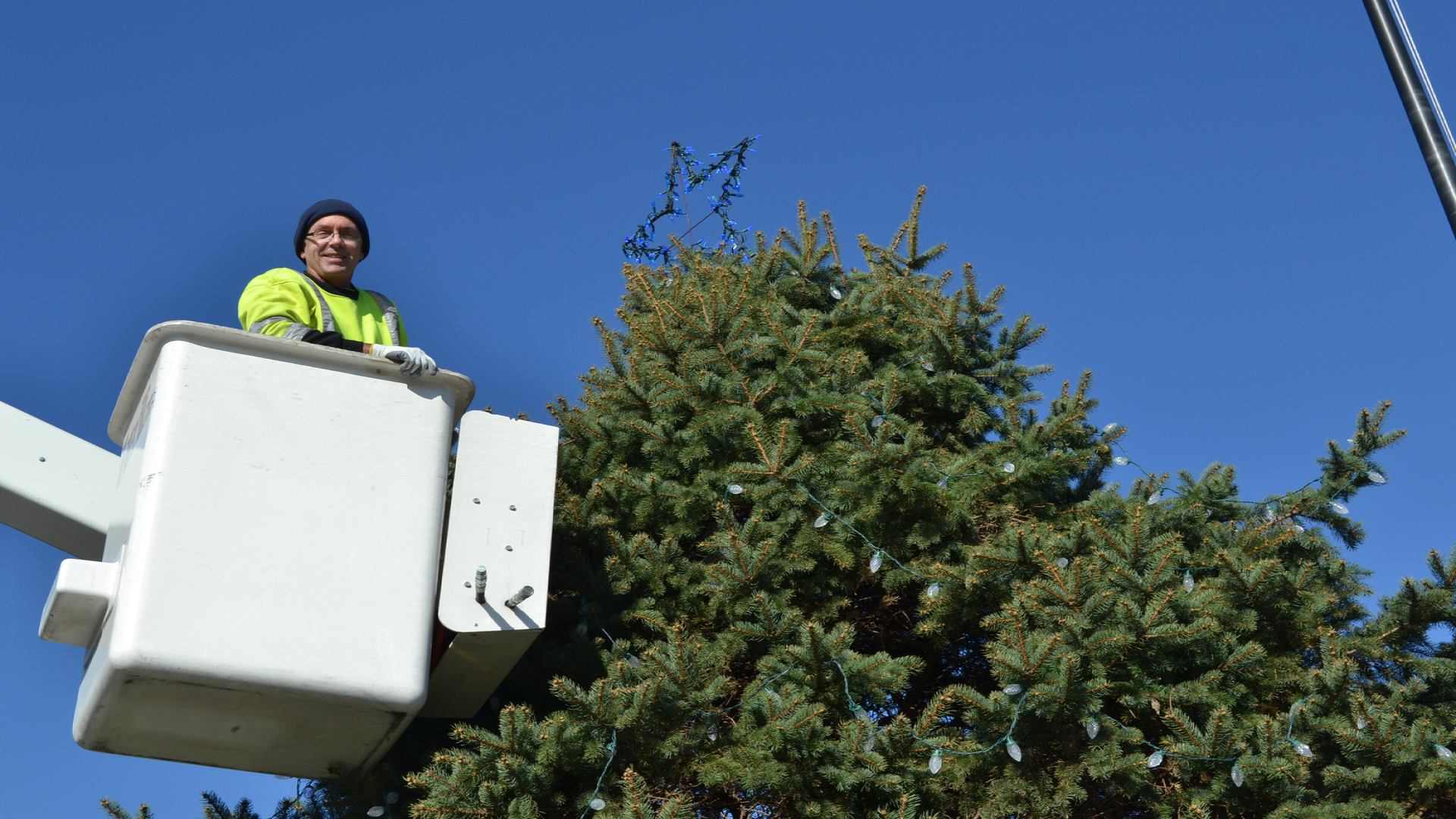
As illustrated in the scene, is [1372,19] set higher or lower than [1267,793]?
higher

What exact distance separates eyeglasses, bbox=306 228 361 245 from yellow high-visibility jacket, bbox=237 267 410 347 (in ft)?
0.58

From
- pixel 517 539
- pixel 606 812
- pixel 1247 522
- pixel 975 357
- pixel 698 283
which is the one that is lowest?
pixel 606 812

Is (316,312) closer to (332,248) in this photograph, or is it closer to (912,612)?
(332,248)

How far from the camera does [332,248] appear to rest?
6039 mm

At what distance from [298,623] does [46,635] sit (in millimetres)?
975

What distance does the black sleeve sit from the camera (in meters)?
5.37

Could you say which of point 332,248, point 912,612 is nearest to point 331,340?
point 332,248

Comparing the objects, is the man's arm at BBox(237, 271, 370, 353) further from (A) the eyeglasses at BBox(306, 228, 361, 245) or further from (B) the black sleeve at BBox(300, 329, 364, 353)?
(A) the eyeglasses at BBox(306, 228, 361, 245)

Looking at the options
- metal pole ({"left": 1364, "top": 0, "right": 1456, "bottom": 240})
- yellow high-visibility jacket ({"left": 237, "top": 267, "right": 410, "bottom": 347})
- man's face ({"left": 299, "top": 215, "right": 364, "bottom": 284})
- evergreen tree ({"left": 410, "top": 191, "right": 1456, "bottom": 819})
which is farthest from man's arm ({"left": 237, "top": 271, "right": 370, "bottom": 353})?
metal pole ({"left": 1364, "top": 0, "right": 1456, "bottom": 240})

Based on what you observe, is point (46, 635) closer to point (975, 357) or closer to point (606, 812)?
point (606, 812)

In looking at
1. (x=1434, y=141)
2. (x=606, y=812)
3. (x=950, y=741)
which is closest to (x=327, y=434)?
(x=606, y=812)

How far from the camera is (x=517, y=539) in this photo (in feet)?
17.6

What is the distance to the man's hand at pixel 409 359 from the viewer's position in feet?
17.3

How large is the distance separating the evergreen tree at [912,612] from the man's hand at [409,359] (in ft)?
3.68
